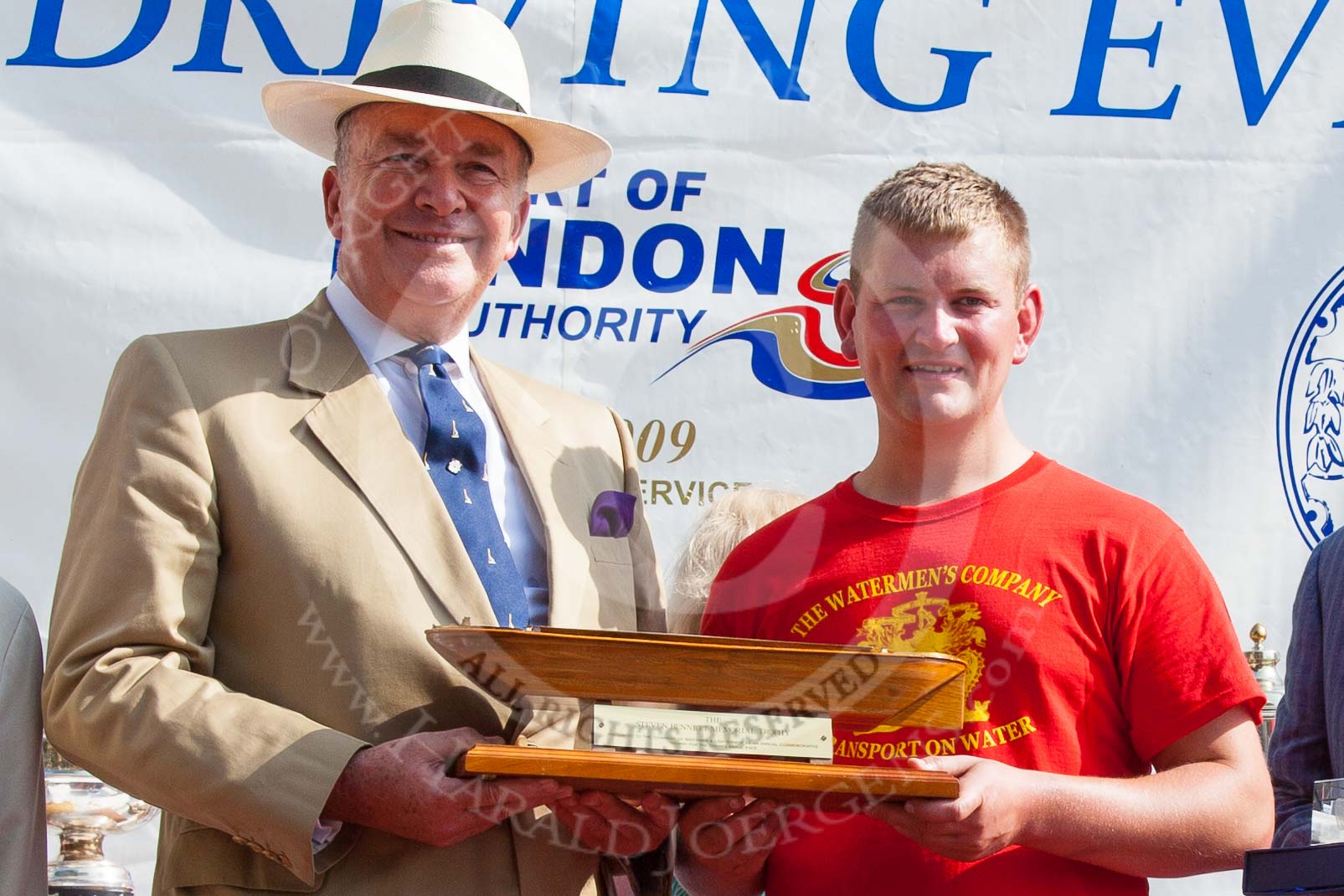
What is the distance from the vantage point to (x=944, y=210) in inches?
95.2

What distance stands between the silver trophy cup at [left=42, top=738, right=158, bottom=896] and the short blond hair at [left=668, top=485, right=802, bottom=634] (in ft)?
3.86

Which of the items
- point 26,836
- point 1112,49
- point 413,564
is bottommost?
point 26,836

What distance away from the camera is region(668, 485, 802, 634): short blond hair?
3.10 m

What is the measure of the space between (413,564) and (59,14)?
6.90ft

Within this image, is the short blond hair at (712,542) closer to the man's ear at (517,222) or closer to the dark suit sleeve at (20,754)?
the man's ear at (517,222)

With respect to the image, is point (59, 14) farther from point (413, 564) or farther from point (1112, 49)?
point (1112, 49)

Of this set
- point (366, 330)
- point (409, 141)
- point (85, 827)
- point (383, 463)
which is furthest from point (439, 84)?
point (85, 827)

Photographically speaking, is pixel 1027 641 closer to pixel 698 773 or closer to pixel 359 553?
pixel 698 773

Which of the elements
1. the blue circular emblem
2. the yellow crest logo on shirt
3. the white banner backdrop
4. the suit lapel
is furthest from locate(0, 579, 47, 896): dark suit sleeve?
the blue circular emblem

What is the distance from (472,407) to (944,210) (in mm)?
850

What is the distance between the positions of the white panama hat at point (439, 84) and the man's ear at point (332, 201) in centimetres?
13

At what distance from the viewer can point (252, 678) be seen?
7.38ft

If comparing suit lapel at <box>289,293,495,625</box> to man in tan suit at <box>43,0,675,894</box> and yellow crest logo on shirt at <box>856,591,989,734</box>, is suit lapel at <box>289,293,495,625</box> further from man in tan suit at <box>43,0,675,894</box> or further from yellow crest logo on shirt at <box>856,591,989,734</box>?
yellow crest logo on shirt at <box>856,591,989,734</box>

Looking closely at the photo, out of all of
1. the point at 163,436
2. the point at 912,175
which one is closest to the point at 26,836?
the point at 163,436
